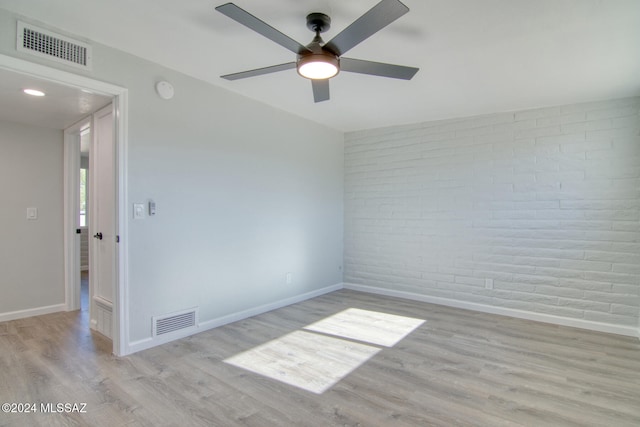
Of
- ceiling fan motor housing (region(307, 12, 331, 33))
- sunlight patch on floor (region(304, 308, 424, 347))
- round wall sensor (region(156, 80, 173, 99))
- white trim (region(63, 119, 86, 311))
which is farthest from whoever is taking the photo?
white trim (region(63, 119, 86, 311))

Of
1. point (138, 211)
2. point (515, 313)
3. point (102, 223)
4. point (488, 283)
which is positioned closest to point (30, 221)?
point (102, 223)

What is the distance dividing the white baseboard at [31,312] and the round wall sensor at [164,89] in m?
2.98

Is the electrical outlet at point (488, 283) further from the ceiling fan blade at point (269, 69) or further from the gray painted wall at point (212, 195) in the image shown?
the ceiling fan blade at point (269, 69)

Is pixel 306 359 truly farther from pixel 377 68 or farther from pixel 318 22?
pixel 318 22

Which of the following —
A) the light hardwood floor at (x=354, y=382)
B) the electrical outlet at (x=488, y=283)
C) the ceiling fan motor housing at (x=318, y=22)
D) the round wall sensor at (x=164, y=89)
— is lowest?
the light hardwood floor at (x=354, y=382)

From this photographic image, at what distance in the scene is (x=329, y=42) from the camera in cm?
200

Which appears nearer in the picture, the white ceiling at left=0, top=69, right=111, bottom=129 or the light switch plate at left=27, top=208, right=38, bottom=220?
the white ceiling at left=0, top=69, right=111, bottom=129

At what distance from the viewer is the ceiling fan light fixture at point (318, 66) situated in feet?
6.79

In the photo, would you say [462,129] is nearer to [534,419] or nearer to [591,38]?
[591,38]

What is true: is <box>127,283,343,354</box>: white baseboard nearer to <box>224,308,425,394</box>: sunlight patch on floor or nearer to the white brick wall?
<box>224,308,425,394</box>: sunlight patch on floor

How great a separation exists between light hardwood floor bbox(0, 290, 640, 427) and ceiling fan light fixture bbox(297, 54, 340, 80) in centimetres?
216

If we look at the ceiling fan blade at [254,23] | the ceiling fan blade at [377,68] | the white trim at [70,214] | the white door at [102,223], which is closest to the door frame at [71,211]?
the white trim at [70,214]

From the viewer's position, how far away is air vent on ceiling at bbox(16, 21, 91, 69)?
2252 mm

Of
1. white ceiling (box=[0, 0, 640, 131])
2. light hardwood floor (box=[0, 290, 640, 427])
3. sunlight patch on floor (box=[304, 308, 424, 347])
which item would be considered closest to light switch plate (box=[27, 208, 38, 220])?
light hardwood floor (box=[0, 290, 640, 427])
